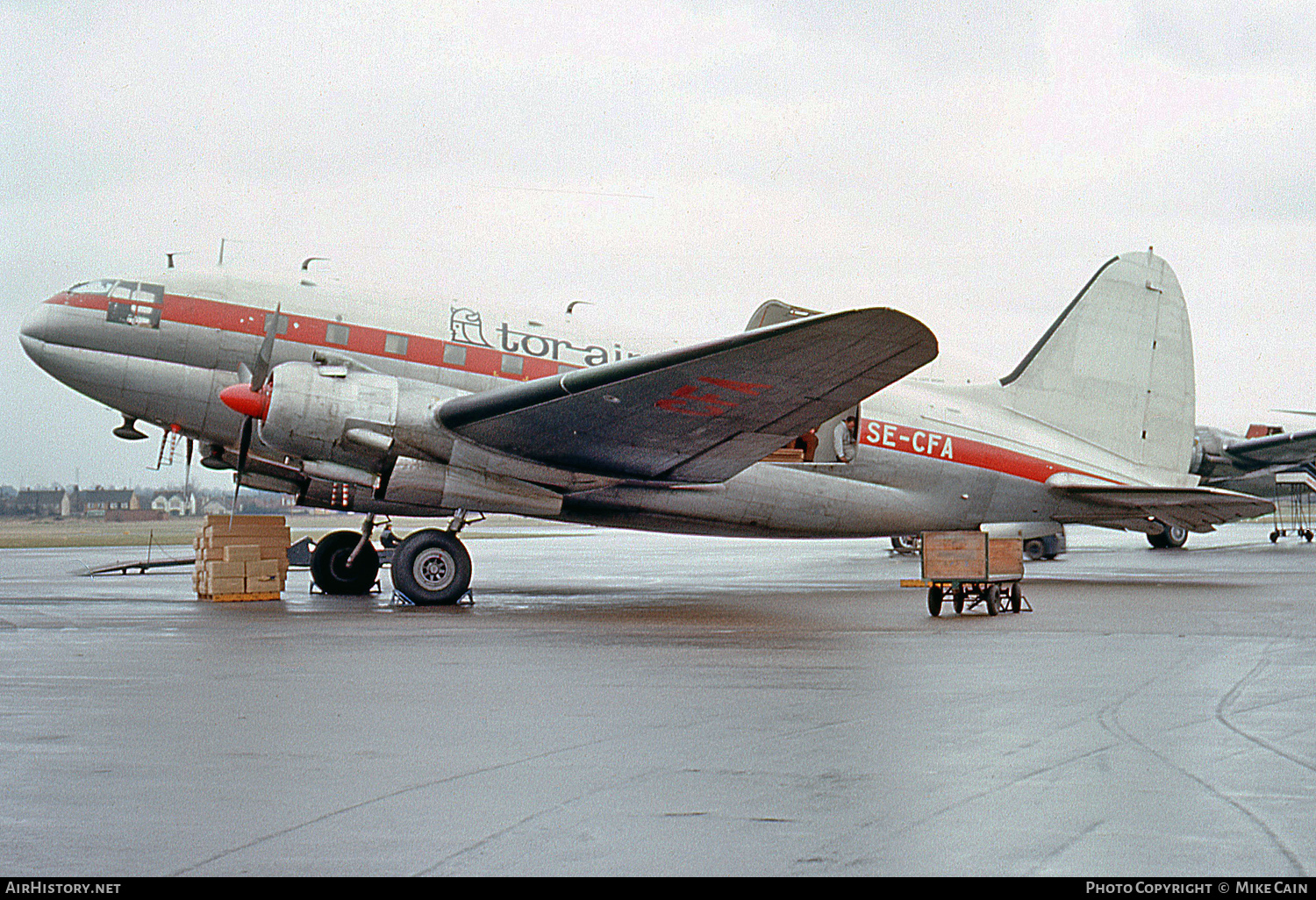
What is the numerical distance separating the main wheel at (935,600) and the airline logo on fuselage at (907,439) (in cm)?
510

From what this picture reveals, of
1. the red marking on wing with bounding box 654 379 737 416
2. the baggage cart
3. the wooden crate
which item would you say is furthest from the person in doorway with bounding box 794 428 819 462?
the red marking on wing with bounding box 654 379 737 416

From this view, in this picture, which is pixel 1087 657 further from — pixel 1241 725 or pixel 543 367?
pixel 543 367

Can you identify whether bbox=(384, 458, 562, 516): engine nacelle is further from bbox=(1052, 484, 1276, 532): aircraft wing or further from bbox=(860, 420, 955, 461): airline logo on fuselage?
bbox=(1052, 484, 1276, 532): aircraft wing

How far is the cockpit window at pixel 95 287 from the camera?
17.1 meters

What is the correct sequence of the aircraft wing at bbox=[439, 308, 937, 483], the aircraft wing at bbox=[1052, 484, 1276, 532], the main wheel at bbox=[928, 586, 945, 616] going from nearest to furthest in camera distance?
the aircraft wing at bbox=[439, 308, 937, 483], the main wheel at bbox=[928, 586, 945, 616], the aircraft wing at bbox=[1052, 484, 1276, 532]

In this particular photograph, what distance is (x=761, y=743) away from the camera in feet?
19.7

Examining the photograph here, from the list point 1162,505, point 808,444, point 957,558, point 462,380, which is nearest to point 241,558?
point 462,380

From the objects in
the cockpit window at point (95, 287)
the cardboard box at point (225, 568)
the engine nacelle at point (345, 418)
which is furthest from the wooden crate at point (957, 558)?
the cockpit window at point (95, 287)

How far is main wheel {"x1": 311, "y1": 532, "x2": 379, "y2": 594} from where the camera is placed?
19453mm

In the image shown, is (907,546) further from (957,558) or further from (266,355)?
(266,355)

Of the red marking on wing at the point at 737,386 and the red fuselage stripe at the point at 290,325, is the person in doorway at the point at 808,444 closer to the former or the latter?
the red marking on wing at the point at 737,386

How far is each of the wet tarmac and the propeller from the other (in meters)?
3.55

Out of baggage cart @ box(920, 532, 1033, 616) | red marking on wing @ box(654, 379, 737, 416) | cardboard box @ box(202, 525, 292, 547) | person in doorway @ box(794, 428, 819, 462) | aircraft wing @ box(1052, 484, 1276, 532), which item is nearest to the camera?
red marking on wing @ box(654, 379, 737, 416)

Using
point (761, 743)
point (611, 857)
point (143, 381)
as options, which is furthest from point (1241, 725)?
point (143, 381)
